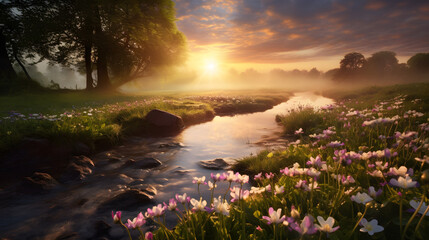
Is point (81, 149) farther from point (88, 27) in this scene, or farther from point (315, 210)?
point (88, 27)

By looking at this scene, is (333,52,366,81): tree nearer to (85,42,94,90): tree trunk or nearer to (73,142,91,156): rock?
(85,42,94,90): tree trunk

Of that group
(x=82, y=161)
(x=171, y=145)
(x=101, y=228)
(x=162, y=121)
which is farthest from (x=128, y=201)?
(x=162, y=121)

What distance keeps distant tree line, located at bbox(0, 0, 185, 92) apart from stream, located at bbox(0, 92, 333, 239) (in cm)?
1834

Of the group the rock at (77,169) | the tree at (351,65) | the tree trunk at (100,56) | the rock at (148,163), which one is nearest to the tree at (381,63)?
the tree at (351,65)

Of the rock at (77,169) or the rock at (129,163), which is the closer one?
the rock at (77,169)

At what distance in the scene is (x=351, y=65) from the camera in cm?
6431

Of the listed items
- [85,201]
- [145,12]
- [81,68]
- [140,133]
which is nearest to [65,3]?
[145,12]

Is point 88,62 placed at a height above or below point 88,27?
below

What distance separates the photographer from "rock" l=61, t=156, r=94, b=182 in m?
5.86

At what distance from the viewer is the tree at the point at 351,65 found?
210ft

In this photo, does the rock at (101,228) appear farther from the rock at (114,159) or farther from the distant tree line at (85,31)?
the distant tree line at (85,31)

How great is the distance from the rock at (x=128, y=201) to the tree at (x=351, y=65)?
73.4 m

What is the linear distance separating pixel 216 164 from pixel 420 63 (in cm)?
8475

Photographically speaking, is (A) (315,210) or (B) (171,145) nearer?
(A) (315,210)
